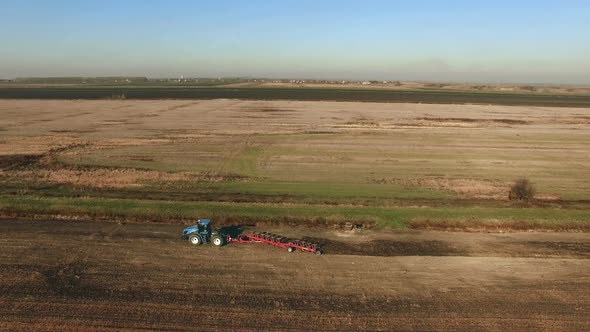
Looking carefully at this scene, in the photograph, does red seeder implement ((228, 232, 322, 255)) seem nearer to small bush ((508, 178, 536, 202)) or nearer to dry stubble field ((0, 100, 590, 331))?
dry stubble field ((0, 100, 590, 331))

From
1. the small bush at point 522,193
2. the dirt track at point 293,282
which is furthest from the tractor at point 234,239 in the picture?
the small bush at point 522,193

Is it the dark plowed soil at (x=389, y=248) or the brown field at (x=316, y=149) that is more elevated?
the dark plowed soil at (x=389, y=248)

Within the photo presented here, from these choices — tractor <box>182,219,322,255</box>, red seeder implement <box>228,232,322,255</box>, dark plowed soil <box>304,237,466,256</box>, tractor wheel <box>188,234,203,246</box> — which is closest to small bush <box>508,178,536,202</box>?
dark plowed soil <box>304,237,466,256</box>

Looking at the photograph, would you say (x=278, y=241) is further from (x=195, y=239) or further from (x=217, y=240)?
(x=195, y=239)

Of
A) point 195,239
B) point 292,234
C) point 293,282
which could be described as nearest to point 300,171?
point 292,234

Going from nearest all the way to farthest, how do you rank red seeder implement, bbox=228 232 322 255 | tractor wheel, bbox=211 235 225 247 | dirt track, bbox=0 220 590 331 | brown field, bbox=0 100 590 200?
1. dirt track, bbox=0 220 590 331
2. red seeder implement, bbox=228 232 322 255
3. tractor wheel, bbox=211 235 225 247
4. brown field, bbox=0 100 590 200

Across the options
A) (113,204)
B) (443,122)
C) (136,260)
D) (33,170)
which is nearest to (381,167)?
(113,204)

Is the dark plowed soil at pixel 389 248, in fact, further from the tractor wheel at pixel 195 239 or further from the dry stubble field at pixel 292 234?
the tractor wheel at pixel 195 239
